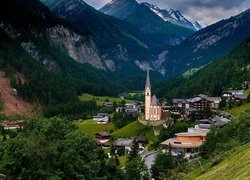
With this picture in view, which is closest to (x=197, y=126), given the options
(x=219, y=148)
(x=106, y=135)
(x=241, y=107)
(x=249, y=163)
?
(x=241, y=107)

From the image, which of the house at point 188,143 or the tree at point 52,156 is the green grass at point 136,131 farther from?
the tree at point 52,156

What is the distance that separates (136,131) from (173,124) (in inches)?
487

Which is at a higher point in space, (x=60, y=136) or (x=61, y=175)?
(x=60, y=136)

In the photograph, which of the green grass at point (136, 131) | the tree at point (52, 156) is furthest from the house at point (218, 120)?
the tree at point (52, 156)

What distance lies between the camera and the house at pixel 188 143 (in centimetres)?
10156

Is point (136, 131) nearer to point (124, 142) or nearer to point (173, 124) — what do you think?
point (173, 124)

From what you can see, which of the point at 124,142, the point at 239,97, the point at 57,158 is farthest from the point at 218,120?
the point at 57,158

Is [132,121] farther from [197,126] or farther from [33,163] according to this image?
[33,163]

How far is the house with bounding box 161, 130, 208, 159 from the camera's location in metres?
102

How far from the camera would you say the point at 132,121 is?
15662cm

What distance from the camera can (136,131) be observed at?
139 metres

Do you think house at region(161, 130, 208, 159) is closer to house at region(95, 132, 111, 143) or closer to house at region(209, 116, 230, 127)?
house at region(209, 116, 230, 127)

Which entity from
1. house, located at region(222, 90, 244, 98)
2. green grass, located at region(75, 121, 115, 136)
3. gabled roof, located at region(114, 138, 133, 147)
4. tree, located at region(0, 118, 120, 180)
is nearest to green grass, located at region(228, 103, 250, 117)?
house, located at region(222, 90, 244, 98)

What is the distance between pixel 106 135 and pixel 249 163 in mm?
93016
